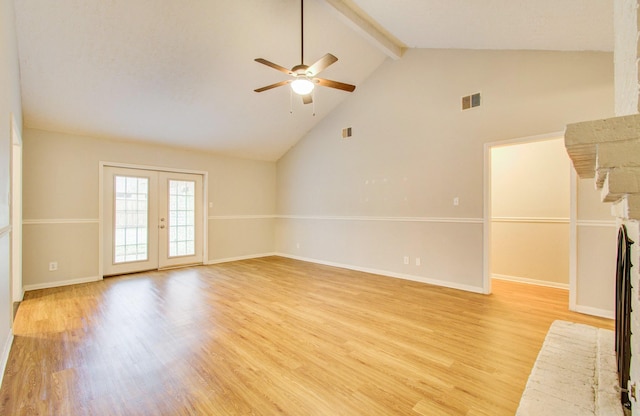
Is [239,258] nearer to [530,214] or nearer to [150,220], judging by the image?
[150,220]

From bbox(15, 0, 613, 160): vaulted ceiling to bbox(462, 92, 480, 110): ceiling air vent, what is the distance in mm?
648

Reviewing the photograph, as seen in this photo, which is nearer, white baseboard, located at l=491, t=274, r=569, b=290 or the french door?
white baseboard, located at l=491, t=274, r=569, b=290

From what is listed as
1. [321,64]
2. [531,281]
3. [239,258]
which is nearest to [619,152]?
[321,64]

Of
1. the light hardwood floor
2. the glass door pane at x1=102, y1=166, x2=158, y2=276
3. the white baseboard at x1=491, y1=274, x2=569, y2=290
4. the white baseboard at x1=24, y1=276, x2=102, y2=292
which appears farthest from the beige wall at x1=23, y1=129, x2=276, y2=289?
the white baseboard at x1=491, y1=274, x2=569, y2=290

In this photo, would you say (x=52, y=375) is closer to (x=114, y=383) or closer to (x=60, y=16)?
(x=114, y=383)

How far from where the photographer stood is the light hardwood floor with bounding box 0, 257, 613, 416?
1.84 m

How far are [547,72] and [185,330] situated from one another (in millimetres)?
5026

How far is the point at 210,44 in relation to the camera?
3.82 metres

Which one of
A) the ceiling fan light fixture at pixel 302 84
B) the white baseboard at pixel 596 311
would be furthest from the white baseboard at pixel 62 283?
the white baseboard at pixel 596 311

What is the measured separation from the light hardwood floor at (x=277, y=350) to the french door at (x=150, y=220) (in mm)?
1190

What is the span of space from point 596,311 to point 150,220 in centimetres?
684

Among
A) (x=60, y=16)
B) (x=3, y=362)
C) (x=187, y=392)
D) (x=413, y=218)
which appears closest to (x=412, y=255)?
(x=413, y=218)

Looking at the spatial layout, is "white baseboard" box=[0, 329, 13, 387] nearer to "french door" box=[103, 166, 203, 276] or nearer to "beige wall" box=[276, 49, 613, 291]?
"french door" box=[103, 166, 203, 276]

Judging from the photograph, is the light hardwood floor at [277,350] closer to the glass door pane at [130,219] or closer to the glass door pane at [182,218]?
the glass door pane at [130,219]
